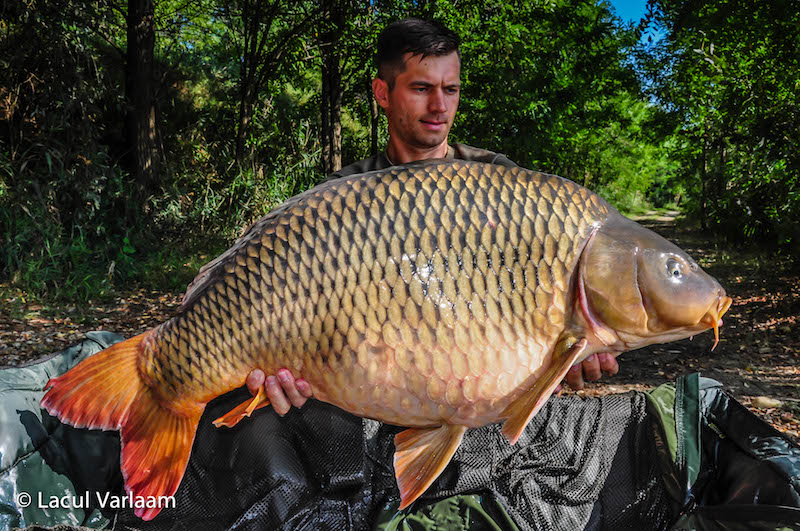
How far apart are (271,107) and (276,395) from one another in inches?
237

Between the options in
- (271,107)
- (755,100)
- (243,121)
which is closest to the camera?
(755,100)

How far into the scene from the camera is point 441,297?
3.51 ft

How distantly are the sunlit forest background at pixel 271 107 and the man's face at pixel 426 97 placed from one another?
281cm

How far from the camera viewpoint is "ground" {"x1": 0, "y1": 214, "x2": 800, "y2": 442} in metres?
2.76

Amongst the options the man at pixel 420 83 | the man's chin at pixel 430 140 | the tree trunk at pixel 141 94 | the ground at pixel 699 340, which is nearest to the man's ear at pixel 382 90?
the man at pixel 420 83

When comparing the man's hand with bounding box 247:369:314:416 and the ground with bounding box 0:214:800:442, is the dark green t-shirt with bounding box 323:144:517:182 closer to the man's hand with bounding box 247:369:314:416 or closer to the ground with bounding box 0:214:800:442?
the man's hand with bounding box 247:369:314:416

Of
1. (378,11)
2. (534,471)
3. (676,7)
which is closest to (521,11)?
(378,11)

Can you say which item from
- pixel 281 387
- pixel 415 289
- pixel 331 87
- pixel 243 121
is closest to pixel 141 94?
pixel 243 121

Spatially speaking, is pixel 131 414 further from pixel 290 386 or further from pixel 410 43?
pixel 410 43

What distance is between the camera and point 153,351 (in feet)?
3.86

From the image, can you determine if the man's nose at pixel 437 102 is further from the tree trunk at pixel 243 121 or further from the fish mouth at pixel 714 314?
the tree trunk at pixel 243 121

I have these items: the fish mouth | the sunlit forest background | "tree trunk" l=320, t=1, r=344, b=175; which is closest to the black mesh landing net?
the fish mouth

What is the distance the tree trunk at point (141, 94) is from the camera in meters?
5.13

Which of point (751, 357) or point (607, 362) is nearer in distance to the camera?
point (607, 362)
